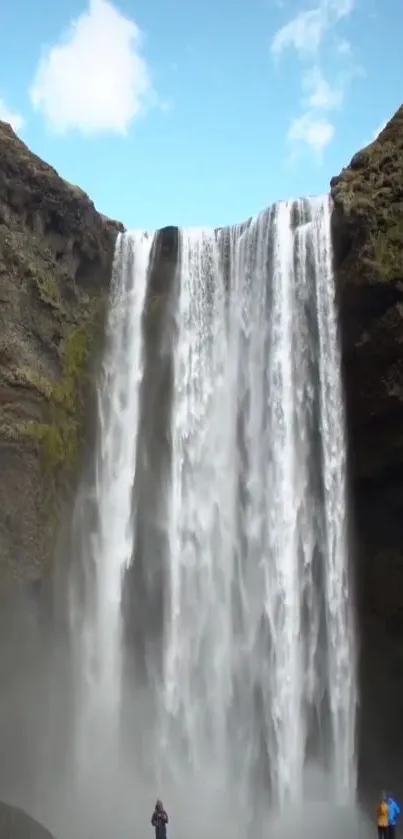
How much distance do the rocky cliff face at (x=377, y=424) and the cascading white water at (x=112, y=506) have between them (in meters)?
6.55

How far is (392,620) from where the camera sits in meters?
20.7

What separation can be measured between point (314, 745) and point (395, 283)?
11.9 m

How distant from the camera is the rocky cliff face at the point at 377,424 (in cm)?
2044

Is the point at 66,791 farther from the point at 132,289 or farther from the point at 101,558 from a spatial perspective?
the point at 132,289

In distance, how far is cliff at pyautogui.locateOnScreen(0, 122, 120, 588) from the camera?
21.3 metres

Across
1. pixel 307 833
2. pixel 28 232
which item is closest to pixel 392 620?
pixel 307 833

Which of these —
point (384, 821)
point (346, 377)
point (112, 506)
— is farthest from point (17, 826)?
point (346, 377)

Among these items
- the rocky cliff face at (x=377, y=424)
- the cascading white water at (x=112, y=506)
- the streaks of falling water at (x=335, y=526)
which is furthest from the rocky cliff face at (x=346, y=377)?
the cascading white water at (x=112, y=506)

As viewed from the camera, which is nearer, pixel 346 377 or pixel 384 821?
pixel 384 821

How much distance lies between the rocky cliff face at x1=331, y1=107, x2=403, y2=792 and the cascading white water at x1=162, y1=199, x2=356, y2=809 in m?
0.48

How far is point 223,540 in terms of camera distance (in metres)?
22.8

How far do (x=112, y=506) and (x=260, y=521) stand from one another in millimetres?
4477

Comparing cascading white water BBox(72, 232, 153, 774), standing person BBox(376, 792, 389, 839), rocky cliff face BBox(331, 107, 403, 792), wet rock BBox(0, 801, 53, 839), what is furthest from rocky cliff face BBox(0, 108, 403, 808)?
wet rock BBox(0, 801, 53, 839)

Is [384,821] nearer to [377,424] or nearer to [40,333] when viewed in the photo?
[377,424]
